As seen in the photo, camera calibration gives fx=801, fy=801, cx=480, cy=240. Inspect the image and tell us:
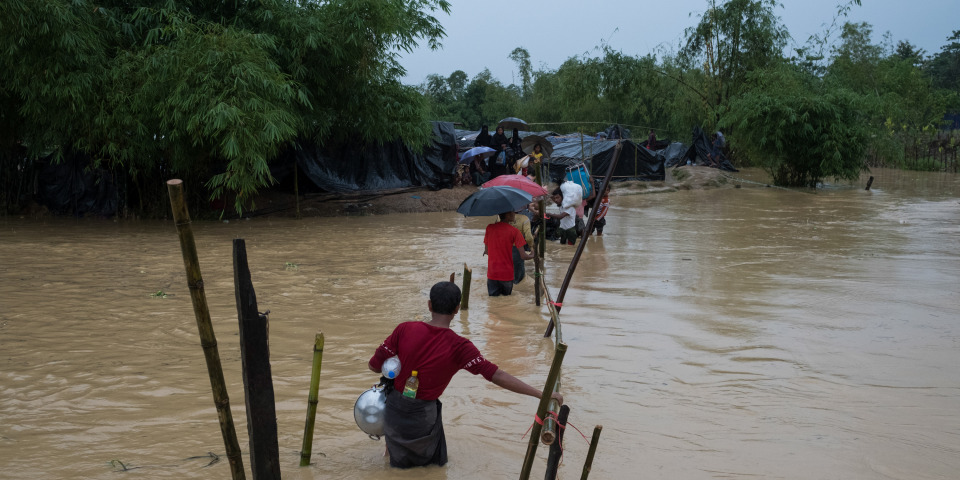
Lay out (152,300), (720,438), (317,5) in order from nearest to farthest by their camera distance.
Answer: (720,438) → (152,300) → (317,5)

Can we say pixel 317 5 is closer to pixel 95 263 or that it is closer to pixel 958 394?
pixel 95 263

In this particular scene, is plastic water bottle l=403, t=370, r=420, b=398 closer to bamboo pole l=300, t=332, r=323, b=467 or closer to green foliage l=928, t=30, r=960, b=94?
bamboo pole l=300, t=332, r=323, b=467

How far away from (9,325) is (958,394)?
289 inches

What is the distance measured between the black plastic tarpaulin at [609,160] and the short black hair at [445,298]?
64.8 feet

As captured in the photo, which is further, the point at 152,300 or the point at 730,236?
the point at 730,236

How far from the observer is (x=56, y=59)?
12867 mm

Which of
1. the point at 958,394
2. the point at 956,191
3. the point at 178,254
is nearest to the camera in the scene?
the point at 958,394

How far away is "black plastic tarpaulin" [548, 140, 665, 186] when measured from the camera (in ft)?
77.9

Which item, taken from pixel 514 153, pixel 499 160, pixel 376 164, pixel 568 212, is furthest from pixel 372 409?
pixel 514 153

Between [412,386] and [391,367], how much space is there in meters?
0.13

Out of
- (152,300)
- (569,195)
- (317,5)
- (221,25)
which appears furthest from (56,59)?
(569,195)

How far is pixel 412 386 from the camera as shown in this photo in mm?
3771

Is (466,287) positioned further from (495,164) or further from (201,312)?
(495,164)

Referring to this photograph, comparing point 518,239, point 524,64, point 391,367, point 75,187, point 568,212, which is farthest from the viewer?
point 524,64
